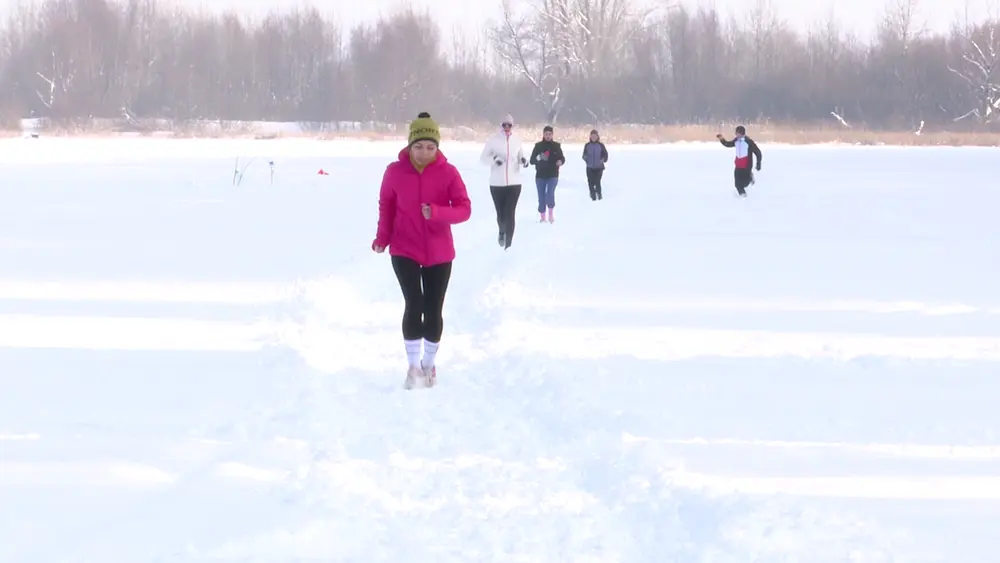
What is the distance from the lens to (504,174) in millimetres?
12492

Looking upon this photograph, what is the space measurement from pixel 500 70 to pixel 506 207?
69244 millimetres

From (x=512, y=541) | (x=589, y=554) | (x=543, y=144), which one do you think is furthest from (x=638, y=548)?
(x=543, y=144)

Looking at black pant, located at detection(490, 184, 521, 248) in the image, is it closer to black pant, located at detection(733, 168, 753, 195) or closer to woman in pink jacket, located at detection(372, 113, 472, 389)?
woman in pink jacket, located at detection(372, 113, 472, 389)

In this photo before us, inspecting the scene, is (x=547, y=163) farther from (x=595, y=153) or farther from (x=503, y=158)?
(x=595, y=153)

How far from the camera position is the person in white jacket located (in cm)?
1240

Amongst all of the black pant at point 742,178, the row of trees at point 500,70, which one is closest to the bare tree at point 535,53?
the row of trees at point 500,70

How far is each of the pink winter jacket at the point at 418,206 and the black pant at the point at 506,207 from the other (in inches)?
244

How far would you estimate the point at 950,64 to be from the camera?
63.8 meters

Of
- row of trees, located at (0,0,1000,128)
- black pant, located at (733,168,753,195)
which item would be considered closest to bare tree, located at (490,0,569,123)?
row of trees, located at (0,0,1000,128)

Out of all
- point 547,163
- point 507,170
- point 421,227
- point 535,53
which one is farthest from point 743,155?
point 535,53

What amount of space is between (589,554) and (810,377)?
3117mm

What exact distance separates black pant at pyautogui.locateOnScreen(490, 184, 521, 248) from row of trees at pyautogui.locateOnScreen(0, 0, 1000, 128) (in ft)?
174

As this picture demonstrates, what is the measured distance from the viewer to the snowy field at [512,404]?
3852 millimetres

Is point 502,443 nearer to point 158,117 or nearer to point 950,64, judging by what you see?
point 950,64
